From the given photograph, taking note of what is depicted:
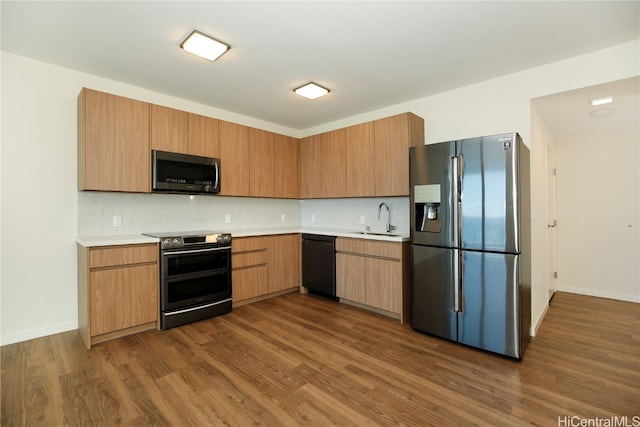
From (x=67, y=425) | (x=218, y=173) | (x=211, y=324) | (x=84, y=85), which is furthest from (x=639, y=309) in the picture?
(x=84, y=85)

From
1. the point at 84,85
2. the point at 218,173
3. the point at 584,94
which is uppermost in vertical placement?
the point at 84,85

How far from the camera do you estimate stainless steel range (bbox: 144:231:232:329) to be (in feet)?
10.1

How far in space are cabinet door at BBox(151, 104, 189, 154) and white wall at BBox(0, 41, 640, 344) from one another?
0.53 metres

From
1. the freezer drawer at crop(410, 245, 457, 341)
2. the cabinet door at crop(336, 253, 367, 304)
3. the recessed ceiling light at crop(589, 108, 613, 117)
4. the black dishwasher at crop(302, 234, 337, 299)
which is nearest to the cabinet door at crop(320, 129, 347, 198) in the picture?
the black dishwasher at crop(302, 234, 337, 299)

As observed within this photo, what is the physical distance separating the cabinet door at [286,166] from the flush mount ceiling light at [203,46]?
196 centimetres

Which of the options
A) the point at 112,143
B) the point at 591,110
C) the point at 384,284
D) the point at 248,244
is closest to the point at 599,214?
the point at 591,110

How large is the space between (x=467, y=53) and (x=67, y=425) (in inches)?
156

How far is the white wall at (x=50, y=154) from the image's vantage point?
2715 millimetres

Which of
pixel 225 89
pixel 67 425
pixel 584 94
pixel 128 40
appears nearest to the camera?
pixel 67 425

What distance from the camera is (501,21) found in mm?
2217

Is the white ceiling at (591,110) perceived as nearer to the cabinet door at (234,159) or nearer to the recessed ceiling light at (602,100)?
the recessed ceiling light at (602,100)

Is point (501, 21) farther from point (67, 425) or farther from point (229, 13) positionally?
point (67, 425)

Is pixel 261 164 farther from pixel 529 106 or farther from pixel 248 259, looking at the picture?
pixel 529 106

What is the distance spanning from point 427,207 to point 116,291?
306 cm
